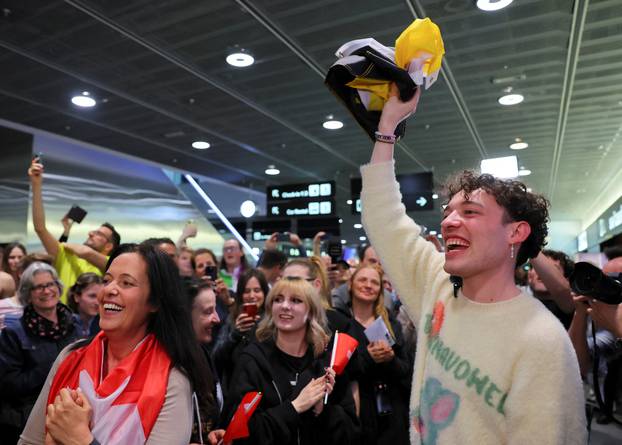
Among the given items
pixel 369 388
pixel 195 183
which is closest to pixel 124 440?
pixel 369 388

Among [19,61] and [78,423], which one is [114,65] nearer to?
[19,61]

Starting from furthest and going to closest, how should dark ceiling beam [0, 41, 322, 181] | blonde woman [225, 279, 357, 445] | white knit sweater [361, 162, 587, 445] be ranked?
dark ceiling beam [0, 41, 322, 181] < blonde woman [225, 279, 357, 445] < white knit sweater [361, 162, 587, 445]

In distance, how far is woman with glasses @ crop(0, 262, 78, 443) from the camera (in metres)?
2.93

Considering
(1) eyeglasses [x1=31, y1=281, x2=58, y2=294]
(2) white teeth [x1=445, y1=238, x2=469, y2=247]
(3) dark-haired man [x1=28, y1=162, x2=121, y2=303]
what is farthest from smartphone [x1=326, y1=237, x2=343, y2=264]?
(2) white teeth [x1=445, y1=238, x2=469, y2=247]

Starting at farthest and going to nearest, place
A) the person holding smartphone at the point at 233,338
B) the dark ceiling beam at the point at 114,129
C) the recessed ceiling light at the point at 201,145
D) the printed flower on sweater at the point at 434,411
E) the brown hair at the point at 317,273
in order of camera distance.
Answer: the recessed ceiling light at the point at 201,145 < the dark ceiling beam at the point at 114,129 < the brown hair at the point at 317,273 < the person holding smartphone at the point at 233,338 < the printed flower on sweater at the point at 434,411

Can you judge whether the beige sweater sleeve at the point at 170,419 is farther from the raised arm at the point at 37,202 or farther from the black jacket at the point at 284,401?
the raised arm at the point at 37,202

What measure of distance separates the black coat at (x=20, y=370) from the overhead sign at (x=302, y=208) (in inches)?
252

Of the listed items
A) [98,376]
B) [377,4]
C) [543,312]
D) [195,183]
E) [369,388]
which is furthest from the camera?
[195,183]

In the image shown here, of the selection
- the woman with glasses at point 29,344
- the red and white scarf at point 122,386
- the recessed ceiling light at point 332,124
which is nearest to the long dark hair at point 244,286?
the woman with glasses at point 29,344

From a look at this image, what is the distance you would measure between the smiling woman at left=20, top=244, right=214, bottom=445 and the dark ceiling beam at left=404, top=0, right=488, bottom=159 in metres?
3.34

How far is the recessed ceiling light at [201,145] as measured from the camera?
8474mm

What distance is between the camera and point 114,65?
5430 mm

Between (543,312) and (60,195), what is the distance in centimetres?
832

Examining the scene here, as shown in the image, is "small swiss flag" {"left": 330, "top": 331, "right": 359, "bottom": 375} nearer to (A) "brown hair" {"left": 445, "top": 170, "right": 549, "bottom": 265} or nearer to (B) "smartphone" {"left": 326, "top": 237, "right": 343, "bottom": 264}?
(A) "brown hair" {"left": 445, "top": 170, "right": 549, "bottom": 265}
